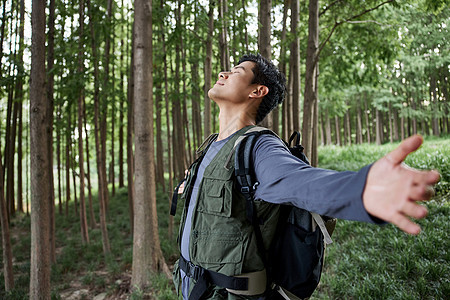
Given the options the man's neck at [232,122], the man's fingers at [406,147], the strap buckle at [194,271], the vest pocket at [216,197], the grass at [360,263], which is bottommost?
the grass at [360,263]

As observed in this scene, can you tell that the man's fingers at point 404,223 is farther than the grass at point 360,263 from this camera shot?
No

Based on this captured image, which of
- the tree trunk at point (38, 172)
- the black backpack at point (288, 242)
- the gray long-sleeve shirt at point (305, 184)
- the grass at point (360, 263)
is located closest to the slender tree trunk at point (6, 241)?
the grass at point (360, 263)

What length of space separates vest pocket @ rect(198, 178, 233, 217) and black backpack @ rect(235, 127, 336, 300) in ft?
0.26

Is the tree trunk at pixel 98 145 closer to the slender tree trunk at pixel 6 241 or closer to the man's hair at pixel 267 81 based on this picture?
the slender tree trunk at pixel 6 241

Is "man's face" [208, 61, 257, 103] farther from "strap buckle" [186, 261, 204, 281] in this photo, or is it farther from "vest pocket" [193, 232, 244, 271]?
"strap buckle" [186, 261, 204, 281]

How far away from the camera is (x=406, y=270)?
163 inches

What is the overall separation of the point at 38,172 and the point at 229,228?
344 cm

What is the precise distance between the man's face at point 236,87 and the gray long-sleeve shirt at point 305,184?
0.52 meters

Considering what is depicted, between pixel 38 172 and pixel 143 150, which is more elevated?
pixel 143 150

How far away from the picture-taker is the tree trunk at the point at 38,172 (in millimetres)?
3938

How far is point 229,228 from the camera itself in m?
1.44

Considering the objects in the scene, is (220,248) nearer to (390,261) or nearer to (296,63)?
(390,261)

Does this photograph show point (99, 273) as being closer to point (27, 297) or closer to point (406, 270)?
point (27, 297)

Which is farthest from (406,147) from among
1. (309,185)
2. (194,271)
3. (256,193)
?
(194,271)
